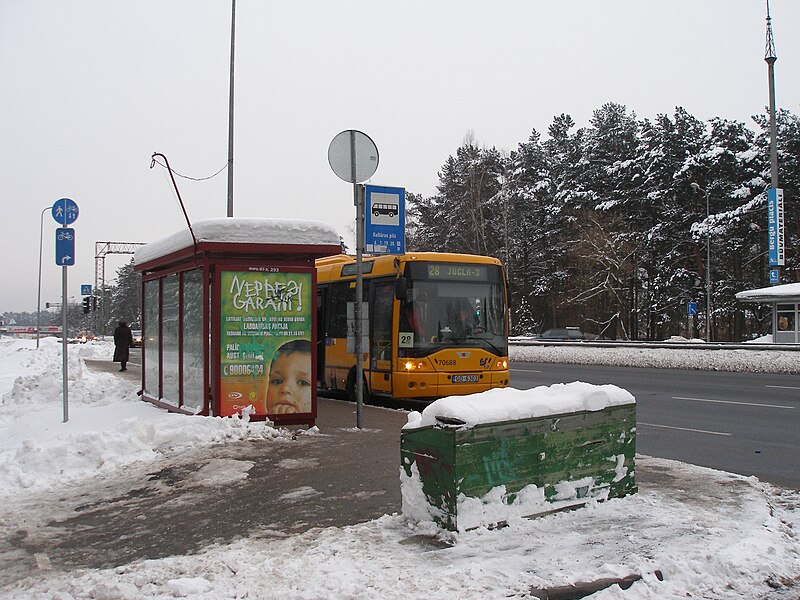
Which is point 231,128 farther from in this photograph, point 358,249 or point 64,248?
point 358,249

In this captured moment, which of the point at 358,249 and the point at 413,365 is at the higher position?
the point at 358,249

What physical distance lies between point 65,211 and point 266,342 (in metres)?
3.81

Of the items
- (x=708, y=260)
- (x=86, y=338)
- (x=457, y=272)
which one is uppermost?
(x=708, y=260)

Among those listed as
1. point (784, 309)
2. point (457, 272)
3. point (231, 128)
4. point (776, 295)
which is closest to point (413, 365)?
point (457, 272)

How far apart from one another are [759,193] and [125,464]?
43.8m

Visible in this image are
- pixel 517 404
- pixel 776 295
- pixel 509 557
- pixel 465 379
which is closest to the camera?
pixel 509 557

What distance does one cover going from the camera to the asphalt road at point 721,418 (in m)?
9.05

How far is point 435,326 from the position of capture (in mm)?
13391

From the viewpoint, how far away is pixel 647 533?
17.6 ft

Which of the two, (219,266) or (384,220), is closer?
(219,266)

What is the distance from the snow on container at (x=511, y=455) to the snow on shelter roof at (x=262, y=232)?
186 inches

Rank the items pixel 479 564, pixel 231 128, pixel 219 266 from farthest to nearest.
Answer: pixel 231 128, pixel 219 266, pixel 479 564

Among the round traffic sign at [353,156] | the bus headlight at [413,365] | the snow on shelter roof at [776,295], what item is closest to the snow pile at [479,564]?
the round traffic sign at [353,156]

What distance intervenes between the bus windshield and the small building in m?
21.3
